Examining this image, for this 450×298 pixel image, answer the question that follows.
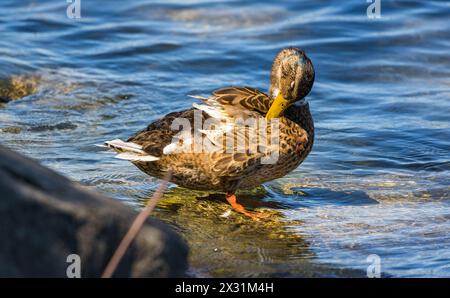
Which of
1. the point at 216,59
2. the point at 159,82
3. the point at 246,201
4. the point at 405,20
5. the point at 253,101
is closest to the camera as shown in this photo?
the point at 253,101

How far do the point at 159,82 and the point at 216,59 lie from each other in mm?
1005

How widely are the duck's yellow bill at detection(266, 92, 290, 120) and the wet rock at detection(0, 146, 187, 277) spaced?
215 centimetres

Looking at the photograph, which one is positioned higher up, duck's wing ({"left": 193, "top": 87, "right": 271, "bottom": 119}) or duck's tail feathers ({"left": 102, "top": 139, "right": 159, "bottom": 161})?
duck's wing ({"left": 193, "top": 87, "right": 271, "bottom": 119})

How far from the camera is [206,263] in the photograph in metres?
4.92

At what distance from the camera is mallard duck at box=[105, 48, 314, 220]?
19.4ft

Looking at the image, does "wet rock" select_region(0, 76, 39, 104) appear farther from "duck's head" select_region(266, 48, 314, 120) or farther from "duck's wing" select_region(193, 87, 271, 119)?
"duck's head" select_region(266, 48, 314, 120)

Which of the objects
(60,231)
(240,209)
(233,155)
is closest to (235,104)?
(233,155)

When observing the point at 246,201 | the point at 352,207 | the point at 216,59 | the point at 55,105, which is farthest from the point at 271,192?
the point at 216,59

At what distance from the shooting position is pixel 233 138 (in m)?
5.89

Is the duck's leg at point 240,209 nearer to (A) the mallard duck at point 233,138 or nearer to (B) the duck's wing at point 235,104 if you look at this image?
(A) the mallard duck at point 233,138

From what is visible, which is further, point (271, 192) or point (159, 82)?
point (159, 82)

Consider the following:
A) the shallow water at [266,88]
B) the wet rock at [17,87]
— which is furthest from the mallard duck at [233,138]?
the wet rock at [17,87]

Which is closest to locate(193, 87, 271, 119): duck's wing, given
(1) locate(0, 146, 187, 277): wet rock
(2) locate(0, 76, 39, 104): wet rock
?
(1) locate(0, 146, 187, 277): wet rock
